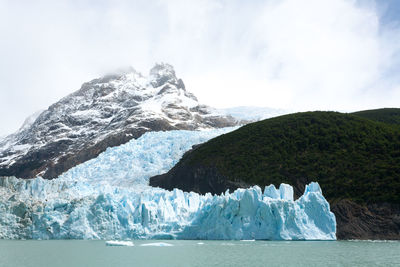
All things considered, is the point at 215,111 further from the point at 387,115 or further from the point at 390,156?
the point at 390,156

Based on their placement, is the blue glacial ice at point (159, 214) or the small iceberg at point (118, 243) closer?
the small iceberg at point (118, 243)

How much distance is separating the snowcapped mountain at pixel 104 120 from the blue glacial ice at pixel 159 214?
81763 mm

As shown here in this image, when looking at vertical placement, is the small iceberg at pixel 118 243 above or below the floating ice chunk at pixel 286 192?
below

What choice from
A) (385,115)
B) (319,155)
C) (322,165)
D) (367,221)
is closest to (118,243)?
(367,221)

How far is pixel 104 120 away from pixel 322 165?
374ft

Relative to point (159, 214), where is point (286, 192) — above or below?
above

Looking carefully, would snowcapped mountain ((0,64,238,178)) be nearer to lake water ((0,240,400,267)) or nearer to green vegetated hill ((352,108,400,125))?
green vegetated hill ((352,108,400,125))

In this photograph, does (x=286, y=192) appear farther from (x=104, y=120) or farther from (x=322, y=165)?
(x=104, y=120)

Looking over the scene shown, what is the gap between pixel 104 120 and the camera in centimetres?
15625

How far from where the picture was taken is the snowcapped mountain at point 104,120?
128 meters

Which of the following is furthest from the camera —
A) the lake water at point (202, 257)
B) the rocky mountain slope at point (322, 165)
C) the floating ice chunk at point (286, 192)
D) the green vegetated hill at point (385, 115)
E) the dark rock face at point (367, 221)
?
the green vegetated hill at point (385, 115)

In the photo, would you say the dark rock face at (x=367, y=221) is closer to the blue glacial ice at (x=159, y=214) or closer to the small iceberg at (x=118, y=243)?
the blue glacial ice at (x=159, y=214)

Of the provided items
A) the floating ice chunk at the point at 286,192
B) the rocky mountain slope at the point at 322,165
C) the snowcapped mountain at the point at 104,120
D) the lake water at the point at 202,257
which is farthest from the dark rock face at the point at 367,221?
the snowcapped mountain at the point at 104,120

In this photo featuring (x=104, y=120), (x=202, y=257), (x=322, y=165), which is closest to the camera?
(x=202, y=257)
